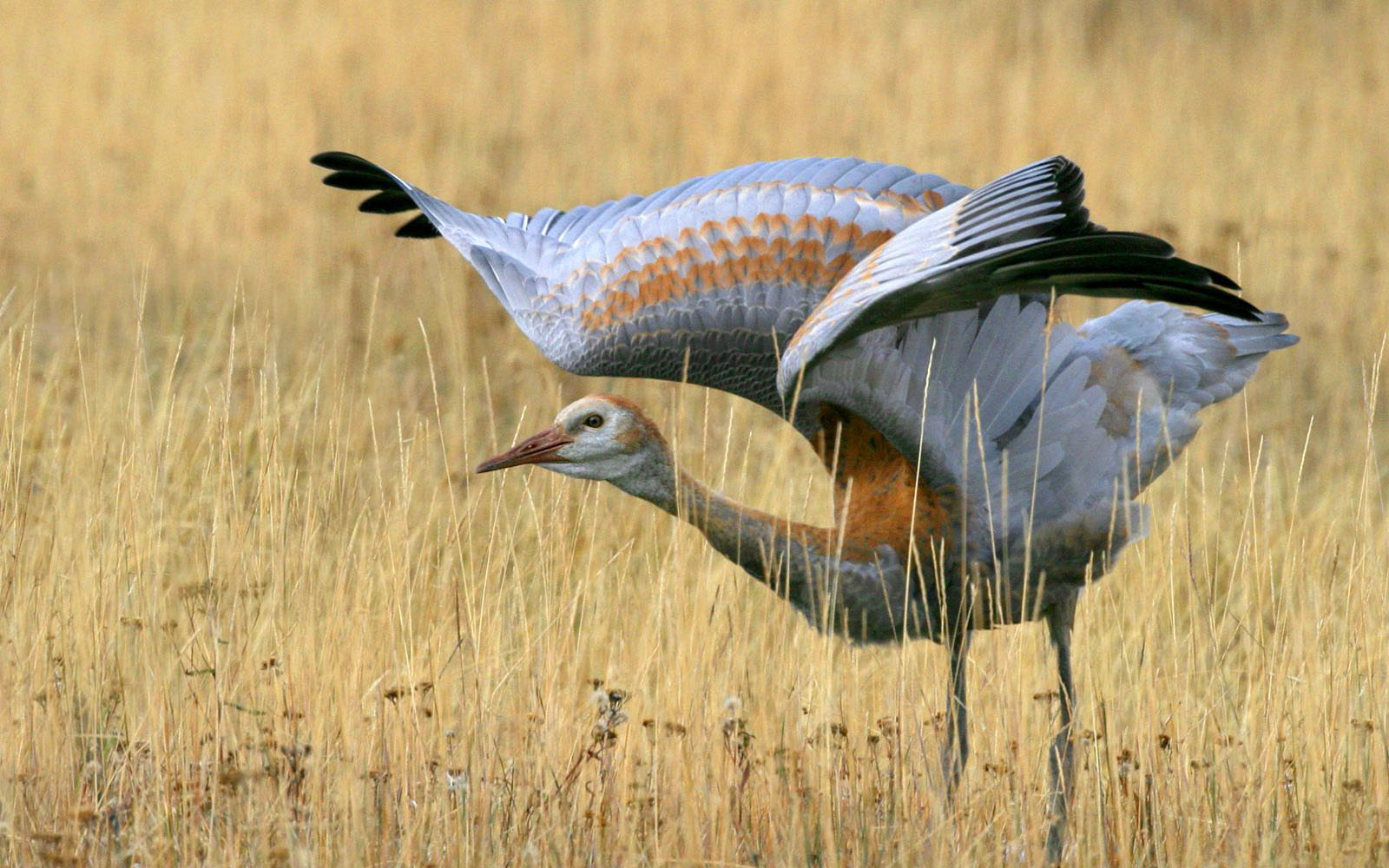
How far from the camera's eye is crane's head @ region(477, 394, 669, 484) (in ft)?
14.8

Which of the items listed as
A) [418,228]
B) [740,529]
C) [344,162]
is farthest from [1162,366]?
[344,162]

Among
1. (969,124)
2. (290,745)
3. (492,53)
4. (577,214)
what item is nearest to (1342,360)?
(969,124)

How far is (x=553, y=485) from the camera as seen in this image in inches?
237

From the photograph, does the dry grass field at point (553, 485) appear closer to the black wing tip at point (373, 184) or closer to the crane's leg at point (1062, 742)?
the crane's leg at point (1062, 742)

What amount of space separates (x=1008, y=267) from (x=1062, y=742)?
1277mm

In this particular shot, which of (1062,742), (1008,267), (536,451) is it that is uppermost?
(1008,267)

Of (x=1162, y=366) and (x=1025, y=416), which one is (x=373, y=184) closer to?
(x=1025, y=416)

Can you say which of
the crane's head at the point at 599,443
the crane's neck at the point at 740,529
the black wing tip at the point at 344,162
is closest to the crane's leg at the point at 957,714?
the crane's neck at the point at 740,529

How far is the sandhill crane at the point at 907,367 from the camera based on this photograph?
4219 mm

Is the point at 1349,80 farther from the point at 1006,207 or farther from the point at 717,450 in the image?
the point at 1006,207

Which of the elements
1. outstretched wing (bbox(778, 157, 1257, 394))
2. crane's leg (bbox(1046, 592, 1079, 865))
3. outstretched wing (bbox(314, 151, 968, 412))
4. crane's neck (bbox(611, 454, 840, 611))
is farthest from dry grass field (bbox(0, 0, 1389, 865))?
outstretched wing (bbox(778, 157, 1257, 394))

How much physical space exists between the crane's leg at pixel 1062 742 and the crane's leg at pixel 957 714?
239mm

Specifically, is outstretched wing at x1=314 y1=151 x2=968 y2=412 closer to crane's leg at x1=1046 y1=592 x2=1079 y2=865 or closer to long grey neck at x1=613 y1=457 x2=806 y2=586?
long grey neck at x1=613 y1=457 x2=806 y2=586

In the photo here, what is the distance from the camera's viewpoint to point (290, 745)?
4164mm
